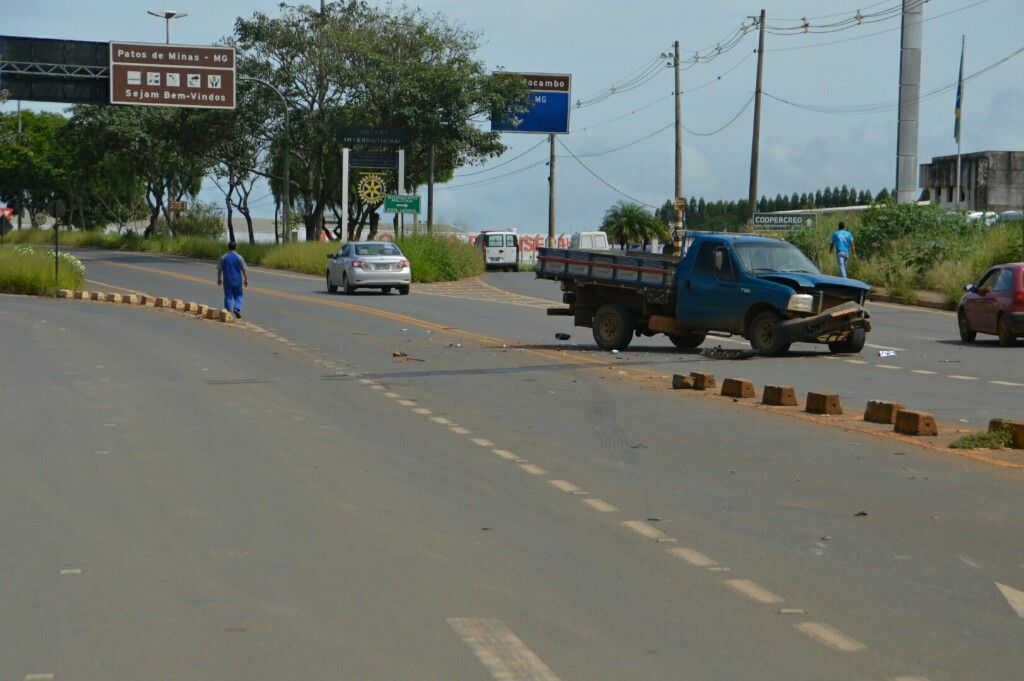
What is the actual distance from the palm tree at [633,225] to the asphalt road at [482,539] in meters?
90.8

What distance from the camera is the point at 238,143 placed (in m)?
71.3

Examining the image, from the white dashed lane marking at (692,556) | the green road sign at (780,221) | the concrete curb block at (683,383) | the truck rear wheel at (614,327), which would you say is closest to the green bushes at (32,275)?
the truck rear wheel at (614,327)

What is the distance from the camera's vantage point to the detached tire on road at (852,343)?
23.2 meters

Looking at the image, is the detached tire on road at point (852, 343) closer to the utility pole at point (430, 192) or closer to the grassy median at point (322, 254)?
the grassy median at point (322, 254)

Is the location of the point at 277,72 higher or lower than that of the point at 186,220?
higher

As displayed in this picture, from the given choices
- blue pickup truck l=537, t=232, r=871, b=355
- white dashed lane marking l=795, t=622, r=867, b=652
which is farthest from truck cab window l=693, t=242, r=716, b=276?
white dashed lane marking l=795, t=622, r=867, b=652

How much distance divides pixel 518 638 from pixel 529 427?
7.83m

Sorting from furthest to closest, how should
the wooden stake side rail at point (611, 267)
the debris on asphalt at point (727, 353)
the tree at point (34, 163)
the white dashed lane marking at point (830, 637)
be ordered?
the tree at point (34, 163) → the wooden stake side rail at point (611, 267) → the debris on asphalt at point (727, 353) → the white dashed lane marking at point (830, 637)

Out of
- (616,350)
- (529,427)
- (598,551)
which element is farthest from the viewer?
(616,350)

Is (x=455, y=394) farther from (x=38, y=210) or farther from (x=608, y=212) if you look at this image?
(x=38, y=210)

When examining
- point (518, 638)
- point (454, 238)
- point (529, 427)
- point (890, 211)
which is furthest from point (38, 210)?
point (518, 638)

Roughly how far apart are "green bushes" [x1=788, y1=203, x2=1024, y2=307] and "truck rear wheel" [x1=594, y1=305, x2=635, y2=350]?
649 inches

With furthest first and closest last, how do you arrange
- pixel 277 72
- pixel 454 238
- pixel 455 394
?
pixel 277 72
pixel 454 238
pixel 455 394

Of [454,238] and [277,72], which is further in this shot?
[277,72]
